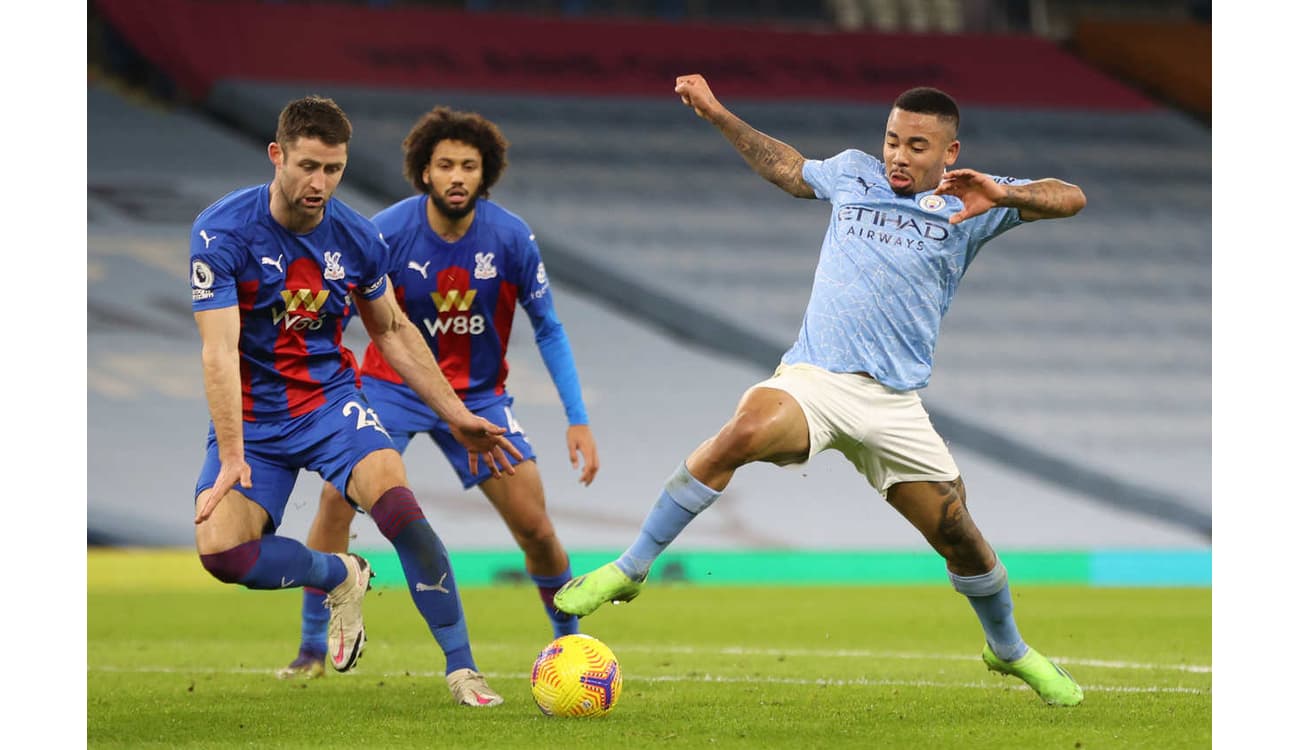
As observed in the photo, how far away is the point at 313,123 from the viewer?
588cm

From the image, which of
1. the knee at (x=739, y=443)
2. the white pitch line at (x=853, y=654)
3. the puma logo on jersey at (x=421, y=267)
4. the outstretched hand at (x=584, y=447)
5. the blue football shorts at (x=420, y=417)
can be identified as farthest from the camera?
the white pitch line at (x=853, y=654)

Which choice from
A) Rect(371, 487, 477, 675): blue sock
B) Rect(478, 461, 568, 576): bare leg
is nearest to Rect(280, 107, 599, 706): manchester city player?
Rect(478, 461, 568, 576): bare leg

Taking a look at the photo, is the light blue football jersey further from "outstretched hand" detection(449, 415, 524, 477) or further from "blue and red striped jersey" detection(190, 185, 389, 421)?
"blue and red striped jersey" detection(190, 185, 389, 421)

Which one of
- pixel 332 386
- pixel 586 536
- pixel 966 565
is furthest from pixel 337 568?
pixel 586 536

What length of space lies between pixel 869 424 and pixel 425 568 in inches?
73.1

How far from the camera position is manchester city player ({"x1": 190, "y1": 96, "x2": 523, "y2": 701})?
5.95m

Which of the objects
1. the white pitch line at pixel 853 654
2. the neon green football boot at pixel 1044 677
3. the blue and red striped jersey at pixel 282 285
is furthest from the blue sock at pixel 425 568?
the white pitch line at pixel 853 654

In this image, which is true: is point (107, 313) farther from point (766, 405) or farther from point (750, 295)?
point (766, 405)

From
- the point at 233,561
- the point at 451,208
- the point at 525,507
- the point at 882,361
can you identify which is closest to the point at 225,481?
the point at 233,561

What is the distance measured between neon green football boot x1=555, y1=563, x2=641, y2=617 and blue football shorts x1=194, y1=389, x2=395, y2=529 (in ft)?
3.70

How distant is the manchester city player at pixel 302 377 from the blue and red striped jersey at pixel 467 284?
Result: 0.81 metres

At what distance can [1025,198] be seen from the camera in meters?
5.77

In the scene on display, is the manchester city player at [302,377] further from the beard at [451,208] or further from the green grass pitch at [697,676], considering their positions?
the beard at [451,208]

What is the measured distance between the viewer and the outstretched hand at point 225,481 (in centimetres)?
572
